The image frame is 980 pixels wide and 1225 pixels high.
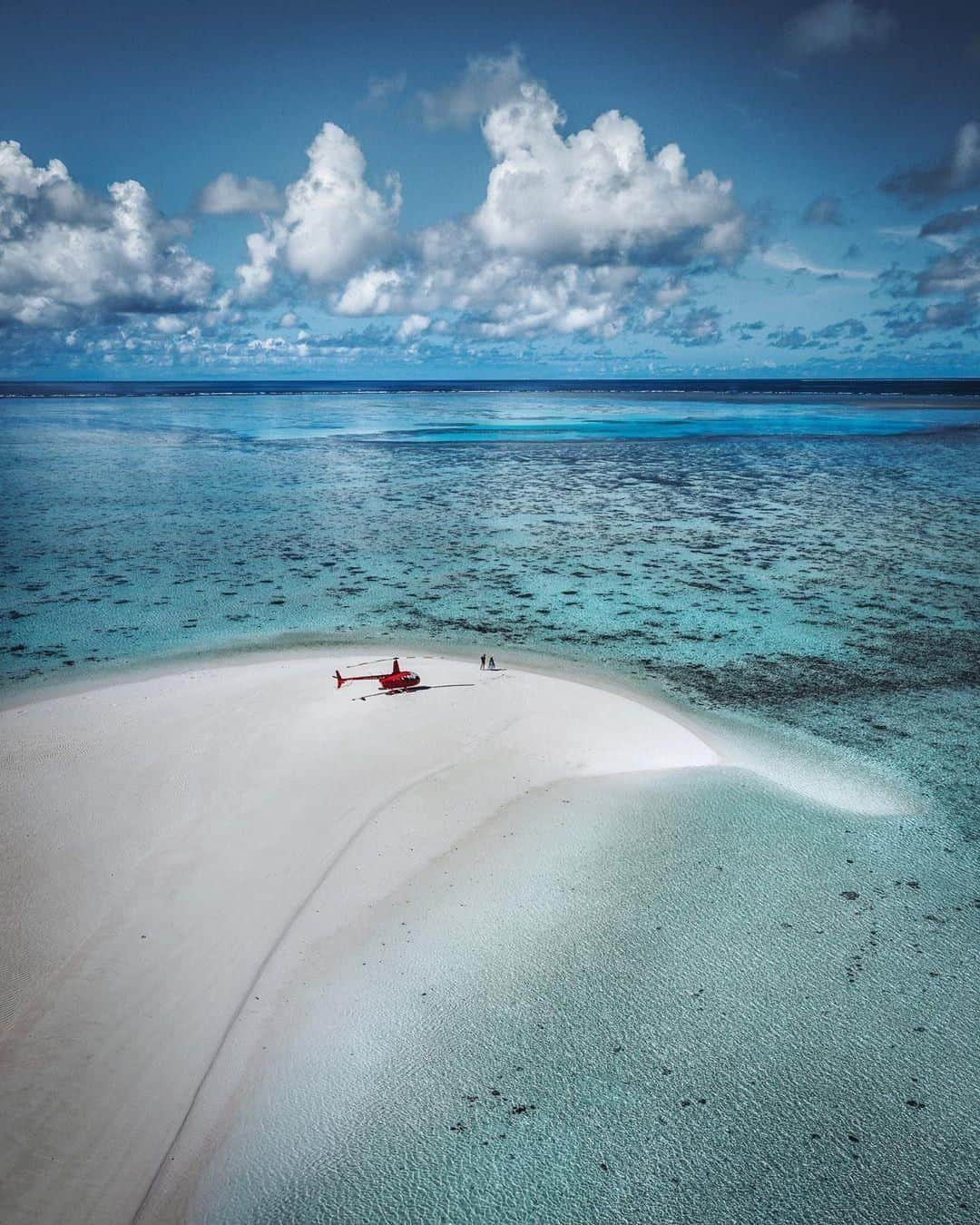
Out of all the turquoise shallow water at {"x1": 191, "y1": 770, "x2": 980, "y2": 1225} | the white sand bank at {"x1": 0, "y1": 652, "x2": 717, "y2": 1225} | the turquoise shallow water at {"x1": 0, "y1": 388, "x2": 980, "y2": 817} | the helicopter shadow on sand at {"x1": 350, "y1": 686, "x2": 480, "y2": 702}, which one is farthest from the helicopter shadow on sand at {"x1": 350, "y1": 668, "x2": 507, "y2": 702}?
the turquoise shallow water at {"x1": 191, "y1": 770, "x2": 980, "y2": 1225}

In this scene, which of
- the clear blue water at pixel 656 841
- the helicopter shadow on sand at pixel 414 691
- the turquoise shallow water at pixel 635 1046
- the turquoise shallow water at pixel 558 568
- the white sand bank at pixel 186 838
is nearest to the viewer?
the turquoise shallow water at pixel 635 1046

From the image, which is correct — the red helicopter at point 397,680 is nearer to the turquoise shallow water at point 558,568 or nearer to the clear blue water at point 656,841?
the turquoise shallow water at point 558,568

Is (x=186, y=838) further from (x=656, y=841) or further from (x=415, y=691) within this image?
(x=656, y=841)

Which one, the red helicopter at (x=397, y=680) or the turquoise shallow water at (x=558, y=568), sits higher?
the red helicopter at (x=397, y=680)

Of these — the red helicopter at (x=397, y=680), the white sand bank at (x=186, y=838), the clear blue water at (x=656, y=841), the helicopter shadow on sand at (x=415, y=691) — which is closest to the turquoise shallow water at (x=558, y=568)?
the clear blue water at (x=656, y=841)

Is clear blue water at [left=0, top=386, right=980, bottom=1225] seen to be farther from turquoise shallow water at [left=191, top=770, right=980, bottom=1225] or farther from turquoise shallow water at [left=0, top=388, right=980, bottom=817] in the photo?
A: turquoise shallow water at [left=0, top=388, right=980, bottom=817]

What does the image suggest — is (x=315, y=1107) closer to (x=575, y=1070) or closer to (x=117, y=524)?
(x=575, y=1070)
